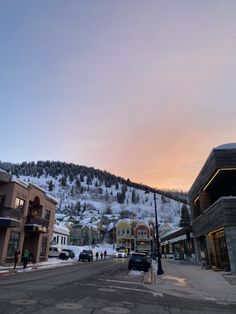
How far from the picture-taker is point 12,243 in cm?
3422

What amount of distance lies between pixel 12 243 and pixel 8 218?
14.5 feet

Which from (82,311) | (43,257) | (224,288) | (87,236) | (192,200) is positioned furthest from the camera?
(87,236)

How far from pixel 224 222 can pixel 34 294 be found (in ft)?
50.3

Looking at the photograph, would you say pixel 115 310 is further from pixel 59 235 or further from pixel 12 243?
pixel 59 235

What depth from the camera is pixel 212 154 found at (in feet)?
79.5

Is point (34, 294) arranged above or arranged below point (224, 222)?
below

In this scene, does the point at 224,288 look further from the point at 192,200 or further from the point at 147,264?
the point at 192,200

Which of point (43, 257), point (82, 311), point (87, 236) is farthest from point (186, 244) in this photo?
point (87, 236)

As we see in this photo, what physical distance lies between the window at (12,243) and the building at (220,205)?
20.6m

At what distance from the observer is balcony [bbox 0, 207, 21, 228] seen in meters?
31.2

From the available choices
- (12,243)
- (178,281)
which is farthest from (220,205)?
(12,243)

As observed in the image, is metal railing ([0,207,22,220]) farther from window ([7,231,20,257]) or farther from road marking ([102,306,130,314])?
road marking ([102,306,130,314])

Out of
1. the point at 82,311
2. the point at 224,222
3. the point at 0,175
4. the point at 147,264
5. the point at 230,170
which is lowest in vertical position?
the point at 82,311

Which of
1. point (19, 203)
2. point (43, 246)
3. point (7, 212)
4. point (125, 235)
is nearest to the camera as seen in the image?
point (7, 212)
